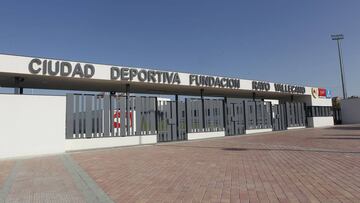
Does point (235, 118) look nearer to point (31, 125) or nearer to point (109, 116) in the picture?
point (109, 116)

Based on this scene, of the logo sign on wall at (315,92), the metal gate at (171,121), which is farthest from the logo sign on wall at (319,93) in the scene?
the metal gate at (171,121)

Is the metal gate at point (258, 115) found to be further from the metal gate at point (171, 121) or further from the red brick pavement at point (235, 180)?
the red brick pavement at point (235, 180)

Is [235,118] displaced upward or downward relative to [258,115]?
downward

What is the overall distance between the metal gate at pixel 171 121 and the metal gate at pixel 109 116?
2.78 ft

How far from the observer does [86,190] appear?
6727 millimetres

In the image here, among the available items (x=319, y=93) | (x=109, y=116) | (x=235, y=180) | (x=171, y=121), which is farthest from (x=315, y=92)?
(x=235, y=180)

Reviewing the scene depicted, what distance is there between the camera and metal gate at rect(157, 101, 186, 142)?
22.0 m

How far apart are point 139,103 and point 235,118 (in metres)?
10.7

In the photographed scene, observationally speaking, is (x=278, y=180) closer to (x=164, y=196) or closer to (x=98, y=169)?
(x=164, y=196)

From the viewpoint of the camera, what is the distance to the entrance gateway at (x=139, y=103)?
16469 millimetres

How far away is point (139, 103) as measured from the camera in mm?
20688

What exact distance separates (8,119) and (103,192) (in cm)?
1063

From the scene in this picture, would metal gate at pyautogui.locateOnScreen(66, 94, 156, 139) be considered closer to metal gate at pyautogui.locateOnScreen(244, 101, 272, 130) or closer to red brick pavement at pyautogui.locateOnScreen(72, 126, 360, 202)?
red brick pavement at pyautogui.locateOnScreen(72, 126, 360, 202)

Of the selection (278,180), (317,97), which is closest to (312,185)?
(278,180)
